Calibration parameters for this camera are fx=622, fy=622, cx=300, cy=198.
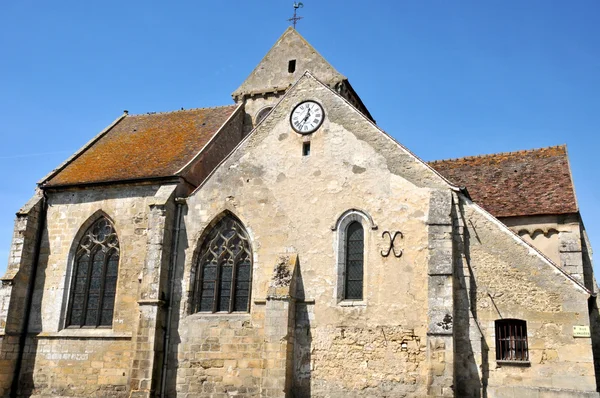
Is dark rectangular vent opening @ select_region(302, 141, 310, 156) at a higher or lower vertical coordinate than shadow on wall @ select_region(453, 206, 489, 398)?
higher

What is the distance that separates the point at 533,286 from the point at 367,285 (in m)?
4.02

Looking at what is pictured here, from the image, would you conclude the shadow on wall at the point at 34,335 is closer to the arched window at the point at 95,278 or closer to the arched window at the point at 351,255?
the arched window at the point at 95,278

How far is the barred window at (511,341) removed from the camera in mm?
14609

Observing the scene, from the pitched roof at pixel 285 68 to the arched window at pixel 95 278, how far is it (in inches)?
337

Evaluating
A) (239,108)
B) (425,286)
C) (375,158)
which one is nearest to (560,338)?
(425,286)

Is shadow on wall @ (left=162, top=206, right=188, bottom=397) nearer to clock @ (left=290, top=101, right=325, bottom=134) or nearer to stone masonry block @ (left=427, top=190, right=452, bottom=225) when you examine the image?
clock @ (left=290, top=101, right=325, bottom=134)

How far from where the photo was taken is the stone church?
48.5 feet

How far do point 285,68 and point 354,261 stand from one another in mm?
11204

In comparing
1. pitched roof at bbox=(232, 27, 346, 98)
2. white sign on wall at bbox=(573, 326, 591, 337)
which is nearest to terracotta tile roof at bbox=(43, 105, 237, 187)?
pitched roof at bbox=(232, 27, 346, 98)

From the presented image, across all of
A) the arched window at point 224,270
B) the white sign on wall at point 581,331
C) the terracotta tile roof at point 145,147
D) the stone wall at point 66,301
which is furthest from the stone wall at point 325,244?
the white sign on wall at point 581,331

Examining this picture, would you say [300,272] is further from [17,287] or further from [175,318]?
[17,287]

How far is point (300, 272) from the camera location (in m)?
16.8

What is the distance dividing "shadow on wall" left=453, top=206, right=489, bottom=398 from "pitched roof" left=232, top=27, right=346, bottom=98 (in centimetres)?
1093

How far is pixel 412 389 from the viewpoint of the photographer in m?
14.8
